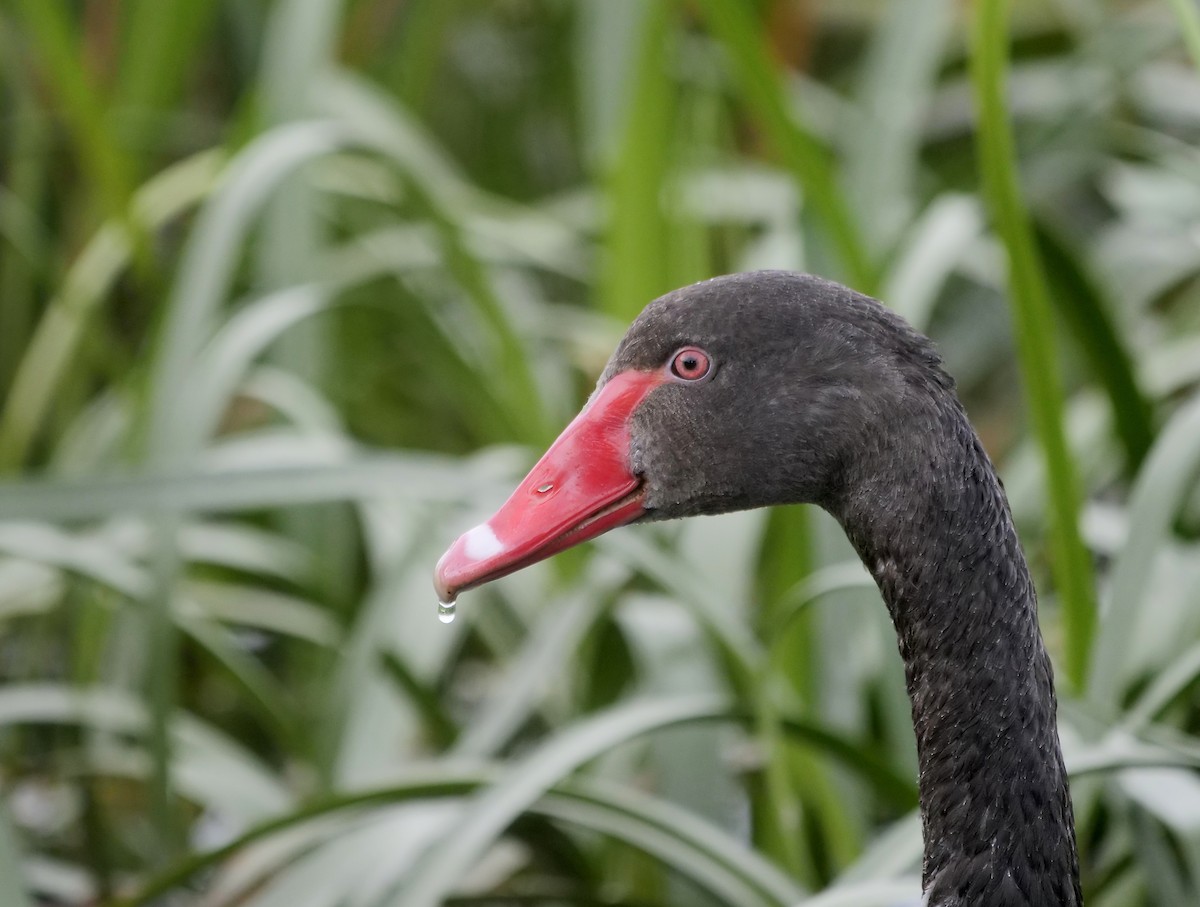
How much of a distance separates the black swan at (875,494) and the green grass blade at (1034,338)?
480 millimetres

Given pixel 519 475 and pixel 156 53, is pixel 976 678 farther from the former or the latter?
pixel 156 53

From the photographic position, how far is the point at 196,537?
2.52 meters

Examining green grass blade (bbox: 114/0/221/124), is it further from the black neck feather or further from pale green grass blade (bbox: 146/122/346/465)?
the black neck feather

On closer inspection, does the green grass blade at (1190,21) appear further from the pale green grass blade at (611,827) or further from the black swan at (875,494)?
the pale green grass blade at (611,827)

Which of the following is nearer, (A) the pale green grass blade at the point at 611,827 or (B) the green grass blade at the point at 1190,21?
(B) the green grass blade at the point at 1190,21

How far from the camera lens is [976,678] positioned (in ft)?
4.22

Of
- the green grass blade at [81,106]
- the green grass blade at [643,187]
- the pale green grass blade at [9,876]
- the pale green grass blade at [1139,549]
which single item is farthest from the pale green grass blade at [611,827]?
the green grass blade at [81,106]

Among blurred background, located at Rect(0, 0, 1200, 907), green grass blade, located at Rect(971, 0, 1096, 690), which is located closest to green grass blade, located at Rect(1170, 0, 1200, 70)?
blurred background, located at Rect(0, 0, 1200, 907)

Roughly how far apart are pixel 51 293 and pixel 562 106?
176 cm

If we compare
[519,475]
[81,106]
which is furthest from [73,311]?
[519,475]

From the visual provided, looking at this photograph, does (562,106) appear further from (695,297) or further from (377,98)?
(695,297)

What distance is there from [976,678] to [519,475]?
1.10 meters

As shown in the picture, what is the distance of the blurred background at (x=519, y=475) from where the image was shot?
1756 millimetres

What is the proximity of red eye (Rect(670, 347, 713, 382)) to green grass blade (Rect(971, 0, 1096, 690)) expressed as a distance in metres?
0.54
